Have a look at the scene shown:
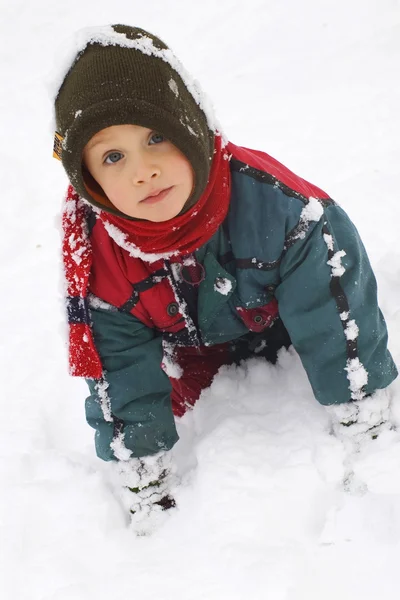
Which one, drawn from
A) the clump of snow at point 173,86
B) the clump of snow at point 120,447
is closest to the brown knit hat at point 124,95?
the clump of snow at point 173,86

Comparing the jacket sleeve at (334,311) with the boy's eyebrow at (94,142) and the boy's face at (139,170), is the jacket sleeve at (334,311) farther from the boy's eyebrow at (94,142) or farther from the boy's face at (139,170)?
the boy's eyebrow at (94,142)

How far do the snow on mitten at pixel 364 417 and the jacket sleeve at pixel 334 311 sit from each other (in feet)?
0.08

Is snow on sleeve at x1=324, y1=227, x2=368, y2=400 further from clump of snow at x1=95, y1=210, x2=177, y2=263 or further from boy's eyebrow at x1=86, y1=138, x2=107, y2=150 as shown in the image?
boy's eyebrow at x1=86, y1=138, x2=107, y2=150

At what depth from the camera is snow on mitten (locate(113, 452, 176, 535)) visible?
1.30m

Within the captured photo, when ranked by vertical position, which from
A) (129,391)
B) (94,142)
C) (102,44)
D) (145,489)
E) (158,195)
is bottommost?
→ (145,489)

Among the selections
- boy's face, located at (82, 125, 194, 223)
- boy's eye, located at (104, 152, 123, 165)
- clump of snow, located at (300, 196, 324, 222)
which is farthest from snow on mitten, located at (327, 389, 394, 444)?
boy's eye, located at (104, 152, 123, 165)

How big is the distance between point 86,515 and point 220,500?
0.93ft

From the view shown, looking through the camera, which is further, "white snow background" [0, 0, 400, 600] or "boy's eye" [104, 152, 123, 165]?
"white snow background" [0, 0, 400, 600]

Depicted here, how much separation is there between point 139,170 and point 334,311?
44cm

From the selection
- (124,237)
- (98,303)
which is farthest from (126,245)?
(98,303)

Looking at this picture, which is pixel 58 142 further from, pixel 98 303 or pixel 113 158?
pixel 98 303

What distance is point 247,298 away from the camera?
1.23 meters

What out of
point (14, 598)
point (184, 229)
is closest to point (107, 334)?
point (184, 229)

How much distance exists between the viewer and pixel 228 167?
3.71 feet
